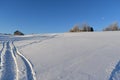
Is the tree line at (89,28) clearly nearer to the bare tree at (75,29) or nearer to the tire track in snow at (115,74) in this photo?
the bare tree at (75,29)

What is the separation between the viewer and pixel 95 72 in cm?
636

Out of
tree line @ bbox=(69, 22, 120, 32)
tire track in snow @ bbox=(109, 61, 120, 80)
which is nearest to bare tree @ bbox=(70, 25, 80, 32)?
tree line @ bbox=(69, 22, 120, 32)

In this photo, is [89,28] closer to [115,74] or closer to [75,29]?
[75,29]

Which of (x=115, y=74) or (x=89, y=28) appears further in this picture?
(x=89, y=28)

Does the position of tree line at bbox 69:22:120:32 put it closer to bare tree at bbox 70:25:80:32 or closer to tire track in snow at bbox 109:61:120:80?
bare tree at bbox 70:25:80:32

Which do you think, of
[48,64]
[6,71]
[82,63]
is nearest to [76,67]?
[82,63]

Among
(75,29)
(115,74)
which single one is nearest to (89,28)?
(75,29)

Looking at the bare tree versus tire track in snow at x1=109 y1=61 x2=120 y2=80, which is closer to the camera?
tire track in snow at x1=109 y1=61 x2=120 y2=80

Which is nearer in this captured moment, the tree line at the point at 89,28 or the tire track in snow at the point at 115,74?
the tire track in snow at the point at 115,74

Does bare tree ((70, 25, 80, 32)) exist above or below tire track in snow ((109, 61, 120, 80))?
above

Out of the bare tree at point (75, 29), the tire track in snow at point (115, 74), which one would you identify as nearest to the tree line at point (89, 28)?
the bare tree at point (75, 29)

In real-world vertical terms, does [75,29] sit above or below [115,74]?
above

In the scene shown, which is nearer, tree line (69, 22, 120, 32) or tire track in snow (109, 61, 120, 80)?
tire track in snow (109, 61, 120, 80)

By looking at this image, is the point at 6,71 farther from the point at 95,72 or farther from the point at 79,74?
the point at 95,72
